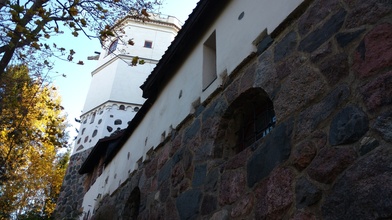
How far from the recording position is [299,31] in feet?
9.87

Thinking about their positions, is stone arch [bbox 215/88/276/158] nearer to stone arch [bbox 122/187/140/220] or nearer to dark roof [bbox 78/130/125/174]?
stone arch [bbox 122/187/140/220]

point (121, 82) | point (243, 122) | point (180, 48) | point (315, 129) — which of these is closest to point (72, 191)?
point (121, 82)

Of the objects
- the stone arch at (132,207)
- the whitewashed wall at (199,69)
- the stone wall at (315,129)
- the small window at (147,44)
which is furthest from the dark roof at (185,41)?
the small window at (147,44)

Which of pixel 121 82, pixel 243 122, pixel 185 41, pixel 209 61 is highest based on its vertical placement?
pixel 121 82

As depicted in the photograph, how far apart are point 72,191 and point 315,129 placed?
14015 millimetres

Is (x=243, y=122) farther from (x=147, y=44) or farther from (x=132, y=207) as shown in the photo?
(x=147, y=44)

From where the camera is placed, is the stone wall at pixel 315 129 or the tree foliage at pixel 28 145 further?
the tree foliage at pixel 28 145

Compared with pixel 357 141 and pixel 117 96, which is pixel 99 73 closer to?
pixel 117 96

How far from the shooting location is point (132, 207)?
6.43m

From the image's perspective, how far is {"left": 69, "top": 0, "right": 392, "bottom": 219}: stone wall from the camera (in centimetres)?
201

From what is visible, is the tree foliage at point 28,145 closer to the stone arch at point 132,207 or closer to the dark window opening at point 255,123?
the stone arch at point 132,207

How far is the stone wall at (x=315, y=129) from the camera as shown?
201 cm

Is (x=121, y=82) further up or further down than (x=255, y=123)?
further up

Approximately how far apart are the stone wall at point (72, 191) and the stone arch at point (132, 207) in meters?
7.56
